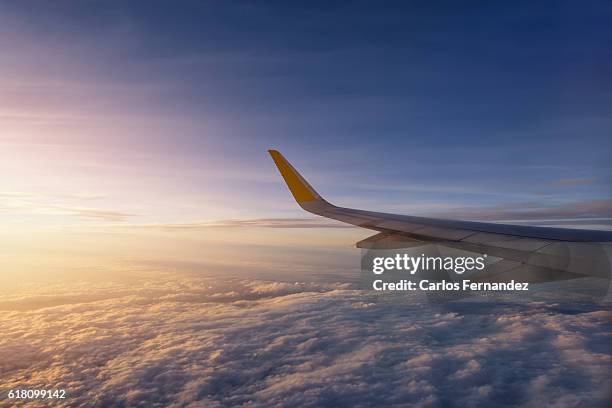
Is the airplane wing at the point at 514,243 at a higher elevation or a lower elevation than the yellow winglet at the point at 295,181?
lower

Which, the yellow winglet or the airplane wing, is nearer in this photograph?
the airplane wing

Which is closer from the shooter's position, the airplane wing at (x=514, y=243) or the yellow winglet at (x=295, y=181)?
the airplane wing at (x=514, y=243)

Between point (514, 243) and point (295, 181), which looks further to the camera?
point (295, 181)

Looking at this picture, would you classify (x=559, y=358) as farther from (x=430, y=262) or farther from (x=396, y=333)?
(x=430, y=262)

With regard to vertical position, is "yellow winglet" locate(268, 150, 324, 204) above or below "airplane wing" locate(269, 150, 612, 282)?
above

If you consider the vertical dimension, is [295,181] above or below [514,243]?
above
